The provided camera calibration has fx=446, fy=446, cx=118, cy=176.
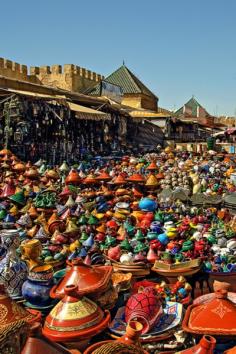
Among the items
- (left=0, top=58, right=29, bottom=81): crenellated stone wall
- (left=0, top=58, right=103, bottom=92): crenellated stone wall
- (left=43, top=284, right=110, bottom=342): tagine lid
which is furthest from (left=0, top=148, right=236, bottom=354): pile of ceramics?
(left=0, top=58, right=103, bottom=92): crenellated stone wall

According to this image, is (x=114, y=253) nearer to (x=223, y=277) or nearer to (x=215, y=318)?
(x=223, y=277)

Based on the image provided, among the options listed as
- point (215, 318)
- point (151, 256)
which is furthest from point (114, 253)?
point (215, 318)

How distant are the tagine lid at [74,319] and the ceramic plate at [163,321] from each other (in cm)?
24

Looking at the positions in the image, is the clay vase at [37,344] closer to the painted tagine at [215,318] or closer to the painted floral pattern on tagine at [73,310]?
the painted floral pattern on tagine at [73,310]

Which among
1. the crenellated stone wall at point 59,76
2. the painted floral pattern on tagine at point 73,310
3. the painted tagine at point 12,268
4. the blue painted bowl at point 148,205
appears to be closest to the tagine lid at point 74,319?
the painted floral pattern on tagine at point 73,310

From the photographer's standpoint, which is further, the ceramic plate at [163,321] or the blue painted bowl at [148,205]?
the blue painted bowl at [148,205]

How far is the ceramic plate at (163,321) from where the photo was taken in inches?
124

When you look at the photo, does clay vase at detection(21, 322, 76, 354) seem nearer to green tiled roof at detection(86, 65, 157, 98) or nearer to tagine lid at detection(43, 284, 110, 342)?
tagine lid at detection(43, 284, 110, 342)

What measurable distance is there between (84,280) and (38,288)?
403mm

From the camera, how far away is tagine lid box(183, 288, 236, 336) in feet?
9.18

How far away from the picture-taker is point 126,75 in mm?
29516

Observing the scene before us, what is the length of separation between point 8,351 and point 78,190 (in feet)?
18.5

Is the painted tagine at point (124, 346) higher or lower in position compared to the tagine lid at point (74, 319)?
higher

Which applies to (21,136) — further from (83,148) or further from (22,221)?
(22,221)
